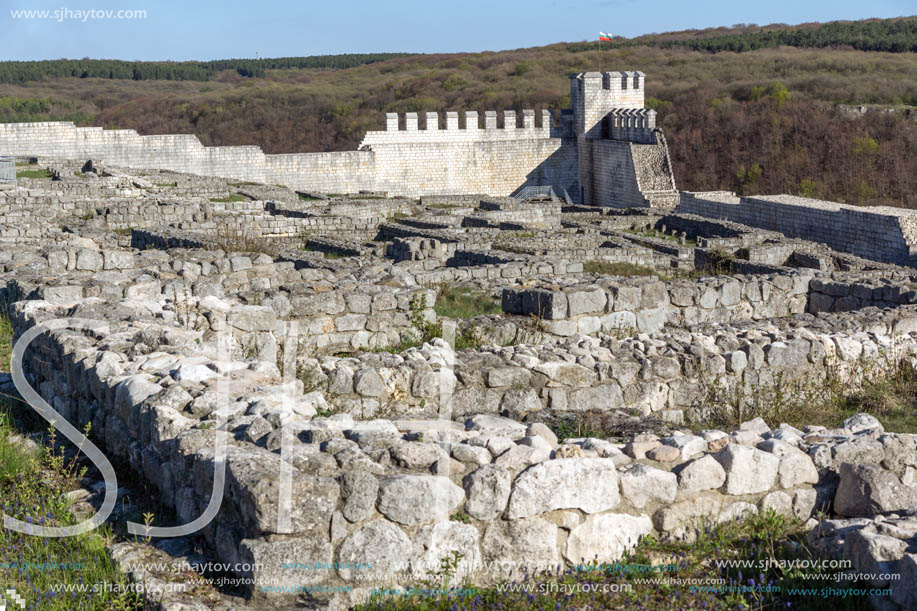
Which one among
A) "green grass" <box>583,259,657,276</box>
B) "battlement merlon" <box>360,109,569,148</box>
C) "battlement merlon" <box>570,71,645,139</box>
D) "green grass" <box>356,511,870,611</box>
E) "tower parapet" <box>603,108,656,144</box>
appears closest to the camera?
"green grass" <box>356,511,870,611</box>

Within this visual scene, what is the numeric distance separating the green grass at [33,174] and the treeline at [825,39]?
54106 mm

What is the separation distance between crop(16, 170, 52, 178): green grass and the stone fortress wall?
10.9 feet

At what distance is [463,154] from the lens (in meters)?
32.3

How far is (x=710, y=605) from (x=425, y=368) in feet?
10.4

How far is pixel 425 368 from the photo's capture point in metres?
6.72

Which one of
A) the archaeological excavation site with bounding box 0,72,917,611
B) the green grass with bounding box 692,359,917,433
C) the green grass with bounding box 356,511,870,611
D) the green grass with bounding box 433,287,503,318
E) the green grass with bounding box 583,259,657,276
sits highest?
the archaeological excavation site with bounding box 0,72,917,611

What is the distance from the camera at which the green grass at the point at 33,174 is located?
22.6 meters

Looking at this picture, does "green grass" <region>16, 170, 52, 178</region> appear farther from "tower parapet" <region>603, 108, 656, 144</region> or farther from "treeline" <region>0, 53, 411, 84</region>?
"treeline" <region>0, 53, 411, 84</region>

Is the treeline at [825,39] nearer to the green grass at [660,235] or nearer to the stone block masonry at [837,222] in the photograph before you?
the stone block masonry at [837,222]

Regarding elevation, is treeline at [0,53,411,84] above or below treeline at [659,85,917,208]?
above

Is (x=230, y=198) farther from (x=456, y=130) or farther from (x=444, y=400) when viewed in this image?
(x=444, y=400)

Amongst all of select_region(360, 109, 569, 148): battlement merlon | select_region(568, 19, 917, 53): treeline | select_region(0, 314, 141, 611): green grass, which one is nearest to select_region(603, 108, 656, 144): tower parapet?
select_region(360, 109, 569, 148): battlement merlon

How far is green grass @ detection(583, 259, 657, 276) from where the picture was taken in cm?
1476

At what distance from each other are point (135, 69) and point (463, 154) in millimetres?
69396
